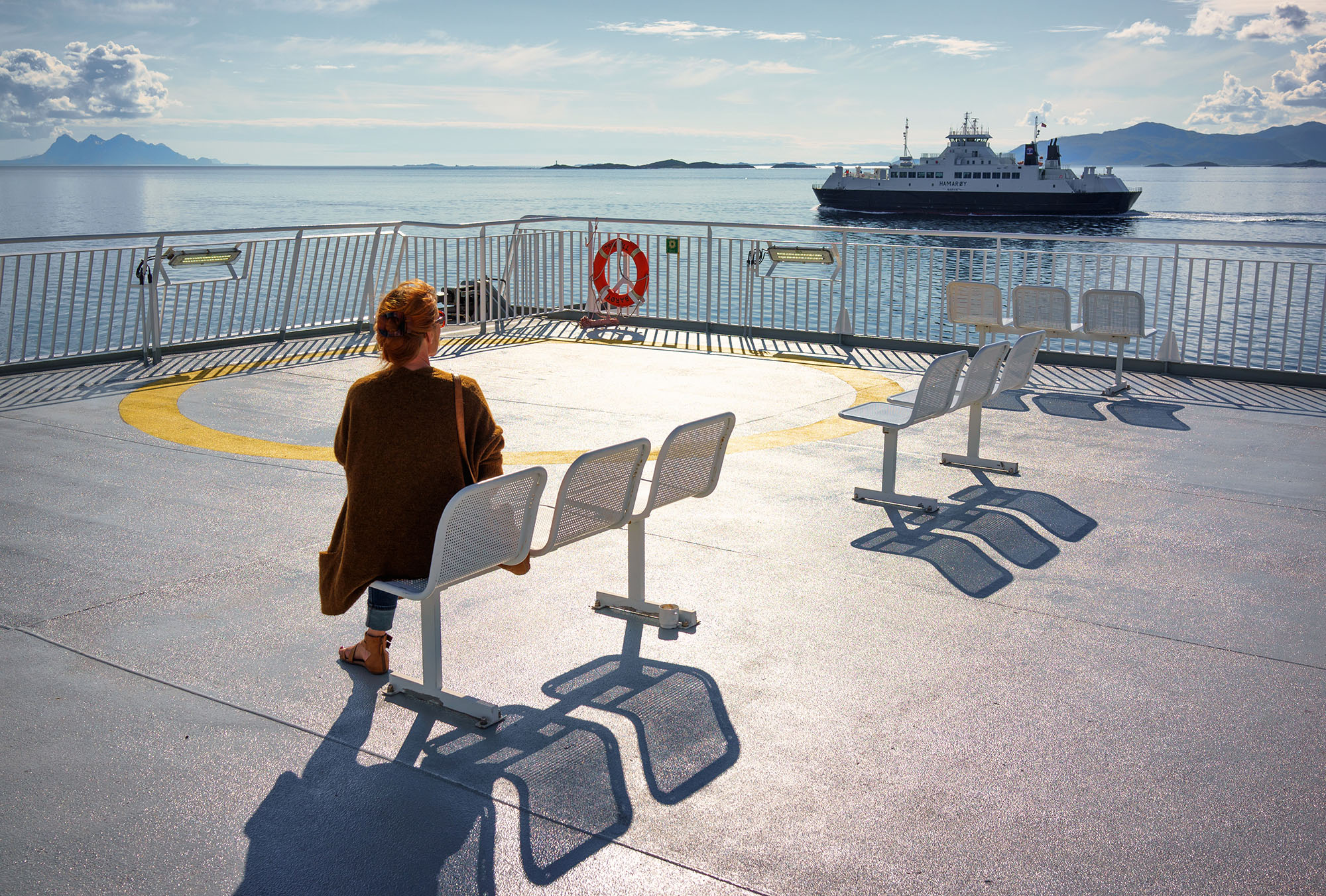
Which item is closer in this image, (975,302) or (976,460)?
(976,460)

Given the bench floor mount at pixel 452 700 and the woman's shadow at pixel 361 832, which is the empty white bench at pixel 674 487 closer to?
the bench floor mount at pixel 452 700

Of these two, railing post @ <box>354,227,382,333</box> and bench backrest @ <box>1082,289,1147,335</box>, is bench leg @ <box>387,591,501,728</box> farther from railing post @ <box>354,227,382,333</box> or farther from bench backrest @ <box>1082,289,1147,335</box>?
railing post @ <box>354,227,382,333</box>

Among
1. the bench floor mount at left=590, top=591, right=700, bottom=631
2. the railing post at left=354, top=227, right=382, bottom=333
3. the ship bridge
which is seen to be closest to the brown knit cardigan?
the ship bridge

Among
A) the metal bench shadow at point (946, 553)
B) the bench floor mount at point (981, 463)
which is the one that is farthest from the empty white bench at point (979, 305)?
the metal bench shadow at point (946, 553)

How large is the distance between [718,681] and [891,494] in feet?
8.74

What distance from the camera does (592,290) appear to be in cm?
1419

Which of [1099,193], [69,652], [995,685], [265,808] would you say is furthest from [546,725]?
[1099,193]

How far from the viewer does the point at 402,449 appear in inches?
150

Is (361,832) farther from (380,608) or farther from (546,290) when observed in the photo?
(546,290)

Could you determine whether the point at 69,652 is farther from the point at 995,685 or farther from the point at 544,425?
the point at 544,425

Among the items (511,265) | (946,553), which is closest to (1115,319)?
(946,553)

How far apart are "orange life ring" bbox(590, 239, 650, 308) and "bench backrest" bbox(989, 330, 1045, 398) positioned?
23.2ft

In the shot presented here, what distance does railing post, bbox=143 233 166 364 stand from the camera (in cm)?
1081

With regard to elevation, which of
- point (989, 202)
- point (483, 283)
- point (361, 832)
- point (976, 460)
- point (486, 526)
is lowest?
point (361, 832)
